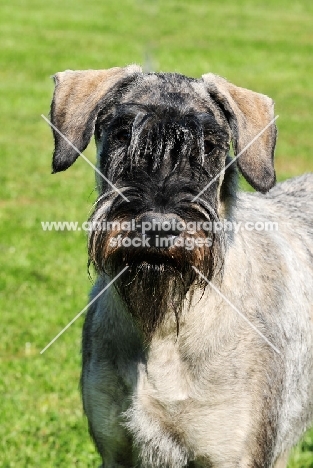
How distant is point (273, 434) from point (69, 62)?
18.9m

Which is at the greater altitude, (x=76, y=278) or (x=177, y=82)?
(x=177, y=82)

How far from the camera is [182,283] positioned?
4207 millimetres

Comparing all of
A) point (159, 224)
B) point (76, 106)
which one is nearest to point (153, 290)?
point (159, 224)

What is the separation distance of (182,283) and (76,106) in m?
1.23

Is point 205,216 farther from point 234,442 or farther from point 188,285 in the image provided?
point 234,442

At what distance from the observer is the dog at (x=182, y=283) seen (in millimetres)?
4109

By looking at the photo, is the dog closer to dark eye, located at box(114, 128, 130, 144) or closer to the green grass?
dark eye, located at box(114, 128, 130, 144)

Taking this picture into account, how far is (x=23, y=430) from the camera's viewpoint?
6.38m

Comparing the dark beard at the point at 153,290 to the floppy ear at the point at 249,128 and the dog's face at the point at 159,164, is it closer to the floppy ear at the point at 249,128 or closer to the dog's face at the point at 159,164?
the dog's face at the point at 159,164

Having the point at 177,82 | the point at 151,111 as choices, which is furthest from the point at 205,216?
the point at 177,82

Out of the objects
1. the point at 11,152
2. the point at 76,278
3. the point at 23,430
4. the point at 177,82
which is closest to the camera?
the point at 177,82

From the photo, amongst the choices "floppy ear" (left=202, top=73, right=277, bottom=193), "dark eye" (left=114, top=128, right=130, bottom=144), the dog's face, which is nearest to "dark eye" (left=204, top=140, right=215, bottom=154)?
the dog's face

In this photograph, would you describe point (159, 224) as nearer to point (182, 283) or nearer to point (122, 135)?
point (182, 283)

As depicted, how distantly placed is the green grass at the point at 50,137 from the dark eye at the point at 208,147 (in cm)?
124
